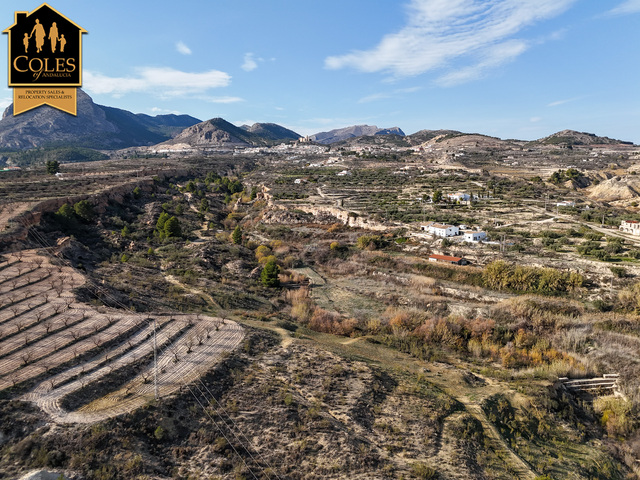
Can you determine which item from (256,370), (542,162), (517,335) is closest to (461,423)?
(256,370)

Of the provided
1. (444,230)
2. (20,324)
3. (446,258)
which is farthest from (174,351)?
(444,230)

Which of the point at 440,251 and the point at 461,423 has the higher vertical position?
the point at 440,251

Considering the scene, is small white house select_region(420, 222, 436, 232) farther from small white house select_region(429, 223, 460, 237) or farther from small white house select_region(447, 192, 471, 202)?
small white house select_region(447, 192, 471, 202)

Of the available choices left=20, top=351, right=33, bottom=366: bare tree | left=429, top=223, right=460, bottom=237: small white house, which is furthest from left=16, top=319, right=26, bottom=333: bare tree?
left=429, top=223, right=460, bottom=237: small white house

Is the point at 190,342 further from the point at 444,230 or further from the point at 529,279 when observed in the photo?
the point at 444,230

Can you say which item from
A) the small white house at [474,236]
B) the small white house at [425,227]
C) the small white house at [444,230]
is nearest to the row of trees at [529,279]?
the small white house at [474,236]

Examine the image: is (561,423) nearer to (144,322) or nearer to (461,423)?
(461,423)
